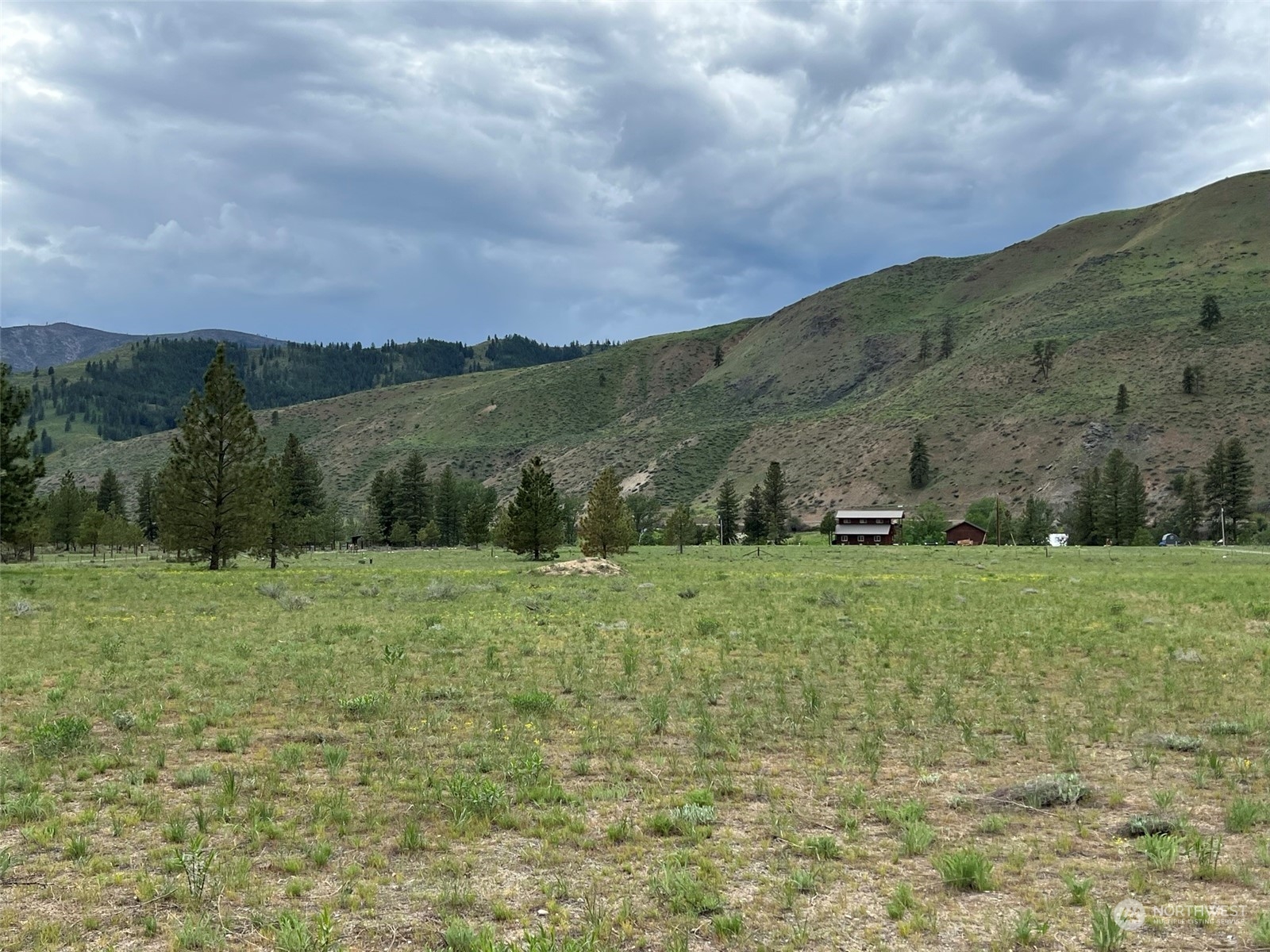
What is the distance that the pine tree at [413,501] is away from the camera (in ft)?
416

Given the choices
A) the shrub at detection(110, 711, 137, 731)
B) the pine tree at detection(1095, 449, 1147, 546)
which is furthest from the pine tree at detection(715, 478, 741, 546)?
the shrub at detection(110, 711, 137, 731)

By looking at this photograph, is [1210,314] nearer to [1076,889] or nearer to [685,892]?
[1076,889]

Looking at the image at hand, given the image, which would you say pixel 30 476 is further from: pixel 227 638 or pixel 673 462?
pixel 673 462

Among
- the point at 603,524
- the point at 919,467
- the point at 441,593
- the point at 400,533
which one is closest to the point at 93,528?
the point at 400,533

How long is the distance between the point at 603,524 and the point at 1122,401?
10587 cm

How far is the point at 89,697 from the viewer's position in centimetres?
1298

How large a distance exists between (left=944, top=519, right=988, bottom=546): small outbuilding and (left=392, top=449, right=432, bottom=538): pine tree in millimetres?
79805

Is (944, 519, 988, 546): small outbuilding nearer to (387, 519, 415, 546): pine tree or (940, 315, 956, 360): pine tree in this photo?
(940, 315, 956, 360): pine tree

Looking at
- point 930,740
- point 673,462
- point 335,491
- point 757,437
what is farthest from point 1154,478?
point 335,491

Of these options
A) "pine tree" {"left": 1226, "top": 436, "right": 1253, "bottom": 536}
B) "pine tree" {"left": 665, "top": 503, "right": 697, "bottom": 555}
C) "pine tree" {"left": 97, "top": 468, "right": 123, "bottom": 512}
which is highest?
"pine tree" {"left": 1226, "top": 436, "right": 1253, "bottom": 536}

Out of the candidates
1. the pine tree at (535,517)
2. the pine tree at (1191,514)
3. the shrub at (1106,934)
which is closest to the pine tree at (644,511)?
the pine tree at (535,517)

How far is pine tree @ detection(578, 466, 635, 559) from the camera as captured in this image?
64.0 m

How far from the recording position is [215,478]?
46.5m

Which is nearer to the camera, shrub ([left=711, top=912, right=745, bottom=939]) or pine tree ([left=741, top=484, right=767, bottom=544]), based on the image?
shrub ([left=711, top=912, right=745, bottom=939])
